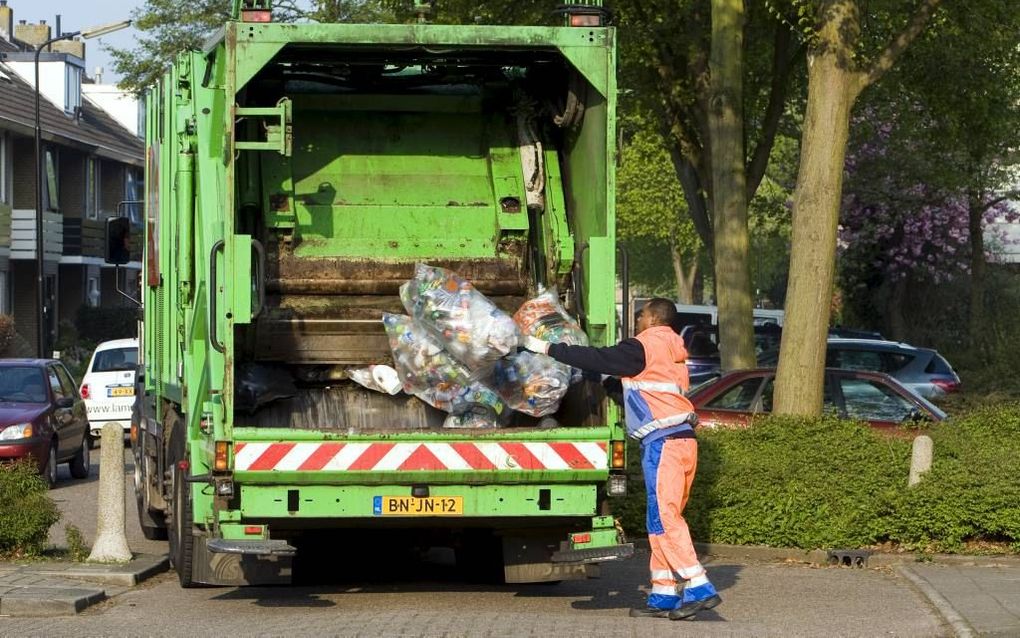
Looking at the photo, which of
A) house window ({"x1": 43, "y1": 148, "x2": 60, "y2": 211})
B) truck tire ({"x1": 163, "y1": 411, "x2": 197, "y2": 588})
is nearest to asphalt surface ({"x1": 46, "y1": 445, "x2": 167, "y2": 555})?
truck tire ({"x1": 163, "y1": 411, "x2": 197, "y2": 588})

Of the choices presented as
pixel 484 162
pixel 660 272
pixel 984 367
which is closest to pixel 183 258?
pixel 484 162

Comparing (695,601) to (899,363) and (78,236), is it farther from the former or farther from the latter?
(78,236)

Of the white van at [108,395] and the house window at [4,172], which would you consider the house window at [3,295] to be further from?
Answer: the white van at [108,395]

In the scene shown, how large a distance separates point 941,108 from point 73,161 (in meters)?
28.5

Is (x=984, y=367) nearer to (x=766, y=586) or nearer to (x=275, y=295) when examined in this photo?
(x=766, y=586)

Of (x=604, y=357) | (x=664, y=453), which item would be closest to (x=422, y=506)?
(x=604, y=357)

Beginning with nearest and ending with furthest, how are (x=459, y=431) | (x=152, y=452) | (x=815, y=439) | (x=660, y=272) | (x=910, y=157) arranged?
1. (x=459, y=431)
2. (x=152, y=452)
3. (x=815, y=439)
4. (x=910, y=157)
5. (x=660, y=272)

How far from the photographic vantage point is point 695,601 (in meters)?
9.57

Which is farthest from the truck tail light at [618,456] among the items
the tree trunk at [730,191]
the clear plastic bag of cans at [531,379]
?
the tree trunk at [730,191]

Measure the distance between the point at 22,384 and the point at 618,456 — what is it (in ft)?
36.9

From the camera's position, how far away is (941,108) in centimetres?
2447

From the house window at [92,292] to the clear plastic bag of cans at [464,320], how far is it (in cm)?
3996

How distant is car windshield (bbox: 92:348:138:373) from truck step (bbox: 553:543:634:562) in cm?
1576

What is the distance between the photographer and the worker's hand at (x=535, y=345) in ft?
31.4
